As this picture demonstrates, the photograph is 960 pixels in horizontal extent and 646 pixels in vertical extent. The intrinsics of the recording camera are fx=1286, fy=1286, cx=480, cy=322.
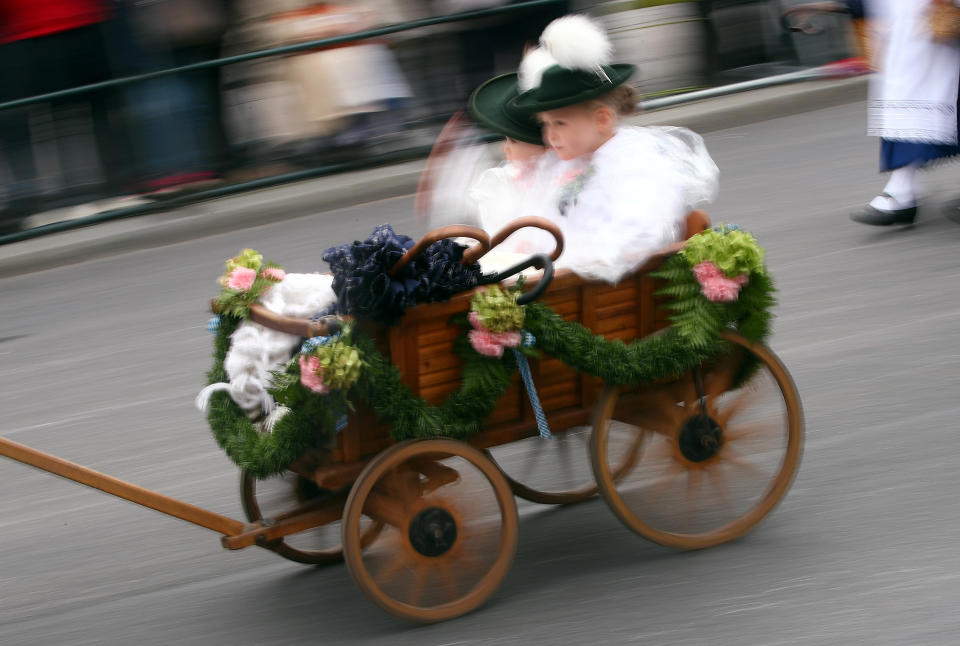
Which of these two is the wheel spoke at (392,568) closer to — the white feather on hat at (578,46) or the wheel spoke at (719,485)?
the wheel spoke at (719,485)

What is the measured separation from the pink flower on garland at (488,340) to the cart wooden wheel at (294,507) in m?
0.56

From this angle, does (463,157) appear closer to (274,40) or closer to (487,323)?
(487,323)

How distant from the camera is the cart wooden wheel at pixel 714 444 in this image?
3764mm

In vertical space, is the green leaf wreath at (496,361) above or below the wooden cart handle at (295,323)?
below

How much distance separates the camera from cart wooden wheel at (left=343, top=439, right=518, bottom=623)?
3463mm

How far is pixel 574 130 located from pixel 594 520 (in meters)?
1.26

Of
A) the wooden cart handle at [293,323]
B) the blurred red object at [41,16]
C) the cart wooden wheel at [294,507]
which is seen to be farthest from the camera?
the blurred red object at [41,16]

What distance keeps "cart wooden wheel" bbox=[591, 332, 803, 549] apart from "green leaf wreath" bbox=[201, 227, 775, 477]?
0.47ft

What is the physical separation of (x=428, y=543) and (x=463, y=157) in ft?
4.24

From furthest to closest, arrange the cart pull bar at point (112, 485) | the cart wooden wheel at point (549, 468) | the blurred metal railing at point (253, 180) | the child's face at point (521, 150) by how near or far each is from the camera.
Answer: the blurred metal railing at point (253, 180) → the cart wooden wheel at point (549, 468) → the child's face at point (521, 150) → the cart pull bar at point (112, 485)

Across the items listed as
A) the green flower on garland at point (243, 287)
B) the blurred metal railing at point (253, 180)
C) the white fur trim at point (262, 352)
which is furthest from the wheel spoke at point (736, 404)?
the blurred metal railing at point (253, 180)

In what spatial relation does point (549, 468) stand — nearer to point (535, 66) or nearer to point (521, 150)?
point (521, 150)

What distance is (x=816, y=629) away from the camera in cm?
337

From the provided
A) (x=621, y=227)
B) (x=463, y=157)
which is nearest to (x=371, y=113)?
(x=463, y=157)
